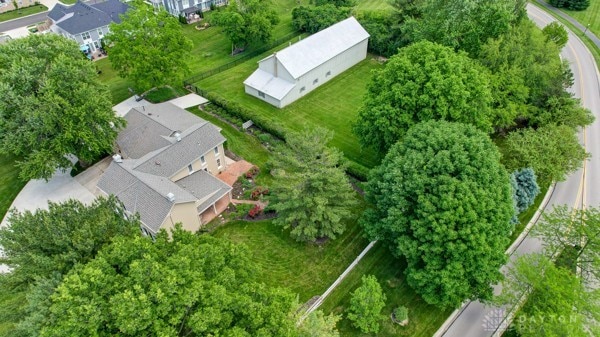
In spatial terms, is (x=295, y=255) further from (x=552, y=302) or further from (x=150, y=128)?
(x=150, y=128)

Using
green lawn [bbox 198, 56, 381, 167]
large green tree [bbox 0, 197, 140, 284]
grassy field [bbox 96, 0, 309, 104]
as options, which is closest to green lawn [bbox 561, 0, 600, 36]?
green lawn [bbox 198, 56, 381, 167]

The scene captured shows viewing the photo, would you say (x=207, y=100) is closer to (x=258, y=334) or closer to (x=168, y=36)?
(x=168, y=36)

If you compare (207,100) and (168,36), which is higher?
(168,36)

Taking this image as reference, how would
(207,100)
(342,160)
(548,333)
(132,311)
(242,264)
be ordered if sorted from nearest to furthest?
(132,311) < (548,333) < (242,264) < (342,160) < (207,100)

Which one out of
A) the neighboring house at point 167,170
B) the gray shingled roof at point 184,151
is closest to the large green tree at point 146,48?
the neighboring house at point 167,170

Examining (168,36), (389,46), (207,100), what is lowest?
(207,100)

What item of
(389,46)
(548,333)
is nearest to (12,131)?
(548,333)

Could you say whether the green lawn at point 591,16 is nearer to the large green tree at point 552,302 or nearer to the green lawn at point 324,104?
the green lawn at point 324,104

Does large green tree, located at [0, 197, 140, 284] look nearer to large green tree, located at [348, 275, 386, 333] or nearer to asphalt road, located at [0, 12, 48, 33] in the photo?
large green tree, located at [348, 275, 386, 333]

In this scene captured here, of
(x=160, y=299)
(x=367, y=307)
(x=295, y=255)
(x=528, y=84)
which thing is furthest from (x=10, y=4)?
(x=528, y=84)
